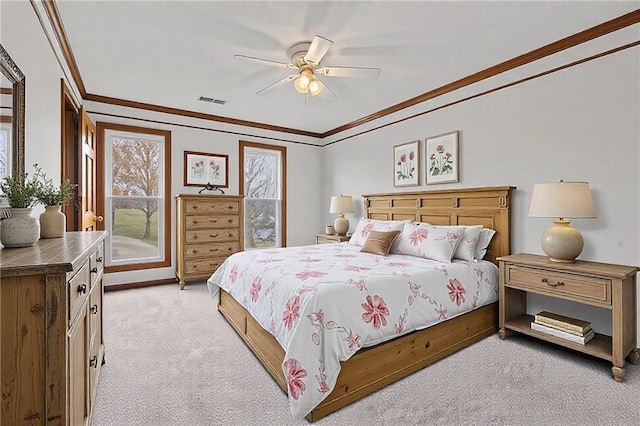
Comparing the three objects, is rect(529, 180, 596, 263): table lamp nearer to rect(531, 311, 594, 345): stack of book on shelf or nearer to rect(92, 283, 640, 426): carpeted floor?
rect(531, 311, 594, 345): stack of book on shelf

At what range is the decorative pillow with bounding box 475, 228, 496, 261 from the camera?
10.8 feet

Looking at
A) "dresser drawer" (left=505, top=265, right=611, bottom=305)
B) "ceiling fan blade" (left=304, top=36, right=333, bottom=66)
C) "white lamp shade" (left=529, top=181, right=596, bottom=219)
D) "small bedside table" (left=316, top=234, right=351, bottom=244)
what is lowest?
"dresser drawer" (left=505, top=265, right=611, bottom=305)

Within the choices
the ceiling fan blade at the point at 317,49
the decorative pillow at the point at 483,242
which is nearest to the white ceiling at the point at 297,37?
the ceiling fan blade at the point at 317,49

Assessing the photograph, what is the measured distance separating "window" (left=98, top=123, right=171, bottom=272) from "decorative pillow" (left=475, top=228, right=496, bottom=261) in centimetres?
419

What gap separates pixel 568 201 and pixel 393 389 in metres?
1.96

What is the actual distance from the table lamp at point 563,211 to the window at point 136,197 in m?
4.65

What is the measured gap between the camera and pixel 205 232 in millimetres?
4664

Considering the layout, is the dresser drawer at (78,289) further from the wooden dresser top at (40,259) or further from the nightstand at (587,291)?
the nightstand at (587,291)

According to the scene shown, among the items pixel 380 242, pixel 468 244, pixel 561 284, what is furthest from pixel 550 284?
pixel 380 242

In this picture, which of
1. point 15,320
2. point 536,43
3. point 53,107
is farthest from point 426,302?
point 53,107

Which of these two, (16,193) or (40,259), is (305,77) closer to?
(16,193)

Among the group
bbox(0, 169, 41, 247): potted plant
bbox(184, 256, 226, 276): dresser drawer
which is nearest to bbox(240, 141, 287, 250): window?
bbox(184, 256, 226, 276): dresser drawer

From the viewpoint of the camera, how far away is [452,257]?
3148 mm

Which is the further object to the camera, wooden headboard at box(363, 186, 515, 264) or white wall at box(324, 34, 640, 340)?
wooden headboard at box(363, 186, 515, 264)
